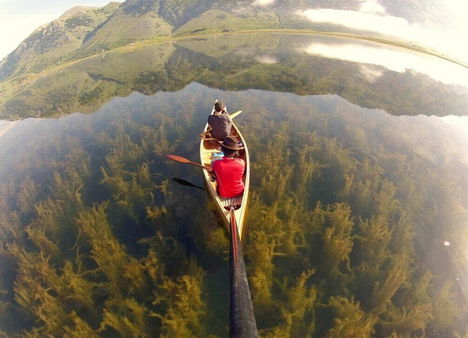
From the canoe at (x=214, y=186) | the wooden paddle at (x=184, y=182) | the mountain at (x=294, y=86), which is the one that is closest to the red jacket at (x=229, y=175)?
the canoe at (x=214, y=186)

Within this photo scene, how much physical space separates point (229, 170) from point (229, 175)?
21 cm

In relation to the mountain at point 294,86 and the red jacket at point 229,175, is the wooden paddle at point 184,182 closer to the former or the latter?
the red jacket at point 229,175

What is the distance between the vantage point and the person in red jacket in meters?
10.9

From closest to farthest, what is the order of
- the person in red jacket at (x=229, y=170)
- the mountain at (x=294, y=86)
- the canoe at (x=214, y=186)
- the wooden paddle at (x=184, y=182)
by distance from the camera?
the canoe at (x=214, y=186) → the person in red jacket at (x=229, y=170) → the wooden paddle at (x=184, y=182) → the mountain at (x=294, y=86)

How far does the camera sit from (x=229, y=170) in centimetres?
1091

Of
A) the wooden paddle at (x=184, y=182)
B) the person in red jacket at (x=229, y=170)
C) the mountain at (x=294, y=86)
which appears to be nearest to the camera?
the person in red jacket at (x=229, y=170)

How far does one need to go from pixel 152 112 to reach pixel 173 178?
47.4ft

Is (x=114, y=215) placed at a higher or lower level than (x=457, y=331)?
higher

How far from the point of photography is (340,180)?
47.0 ft

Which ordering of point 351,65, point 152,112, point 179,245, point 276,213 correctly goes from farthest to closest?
1. point 351,65
2. point 152,112
3. point 276,213
4. point 179,245

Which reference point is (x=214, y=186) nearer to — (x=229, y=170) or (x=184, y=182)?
(x=229, y=170)

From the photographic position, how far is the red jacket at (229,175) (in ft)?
35.8

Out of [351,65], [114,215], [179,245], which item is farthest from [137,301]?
[351,65]

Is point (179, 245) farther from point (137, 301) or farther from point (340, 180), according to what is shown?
point (340, 180)
